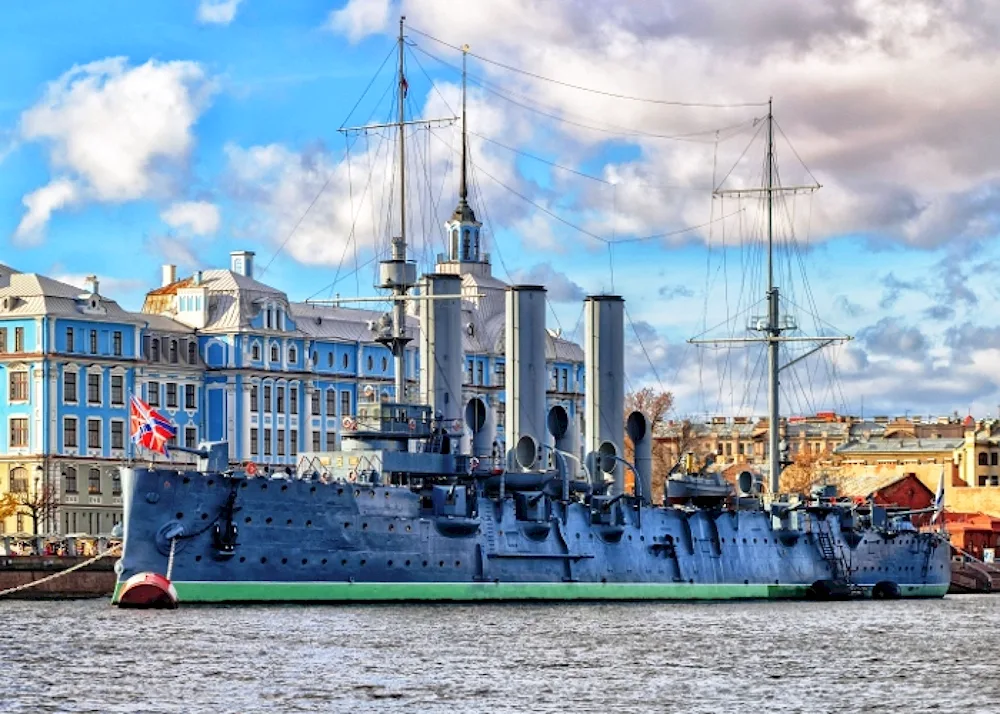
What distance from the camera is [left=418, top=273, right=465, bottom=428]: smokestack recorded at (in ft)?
260

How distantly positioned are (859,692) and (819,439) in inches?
6057

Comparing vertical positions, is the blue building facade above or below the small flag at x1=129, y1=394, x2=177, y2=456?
above

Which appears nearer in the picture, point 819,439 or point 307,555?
point 307,555

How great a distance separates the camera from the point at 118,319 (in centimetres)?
10706

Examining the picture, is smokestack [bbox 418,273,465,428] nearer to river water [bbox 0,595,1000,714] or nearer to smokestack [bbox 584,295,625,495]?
smokestack [bbox 584,295,625,495]

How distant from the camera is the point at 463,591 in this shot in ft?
225

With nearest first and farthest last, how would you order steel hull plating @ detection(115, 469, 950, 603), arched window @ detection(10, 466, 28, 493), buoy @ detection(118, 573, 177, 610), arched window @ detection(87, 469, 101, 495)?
buoy @ detection(118, 573, 177, 610)
steel hull plating @ detection(115, 469, 950, 603)
arched window @ detection(10, 466, 28, 493)
arched window @ detection(87, 469, 101, 495)

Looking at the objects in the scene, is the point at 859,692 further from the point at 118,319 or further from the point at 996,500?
the point at 996,500

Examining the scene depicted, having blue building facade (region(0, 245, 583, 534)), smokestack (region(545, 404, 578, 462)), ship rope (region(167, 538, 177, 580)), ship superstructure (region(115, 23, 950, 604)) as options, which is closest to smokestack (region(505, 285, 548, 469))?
ship superstructure (region(115, 23, 950, 604))

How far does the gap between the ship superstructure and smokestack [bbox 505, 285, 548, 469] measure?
0.24 feet

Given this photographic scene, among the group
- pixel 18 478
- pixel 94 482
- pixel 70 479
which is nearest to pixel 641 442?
pixel 94 482

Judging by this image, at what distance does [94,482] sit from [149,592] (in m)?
43.0

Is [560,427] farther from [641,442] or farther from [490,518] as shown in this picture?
[490,518]

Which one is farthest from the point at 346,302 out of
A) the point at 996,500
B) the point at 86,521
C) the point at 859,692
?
the point at 996,500
